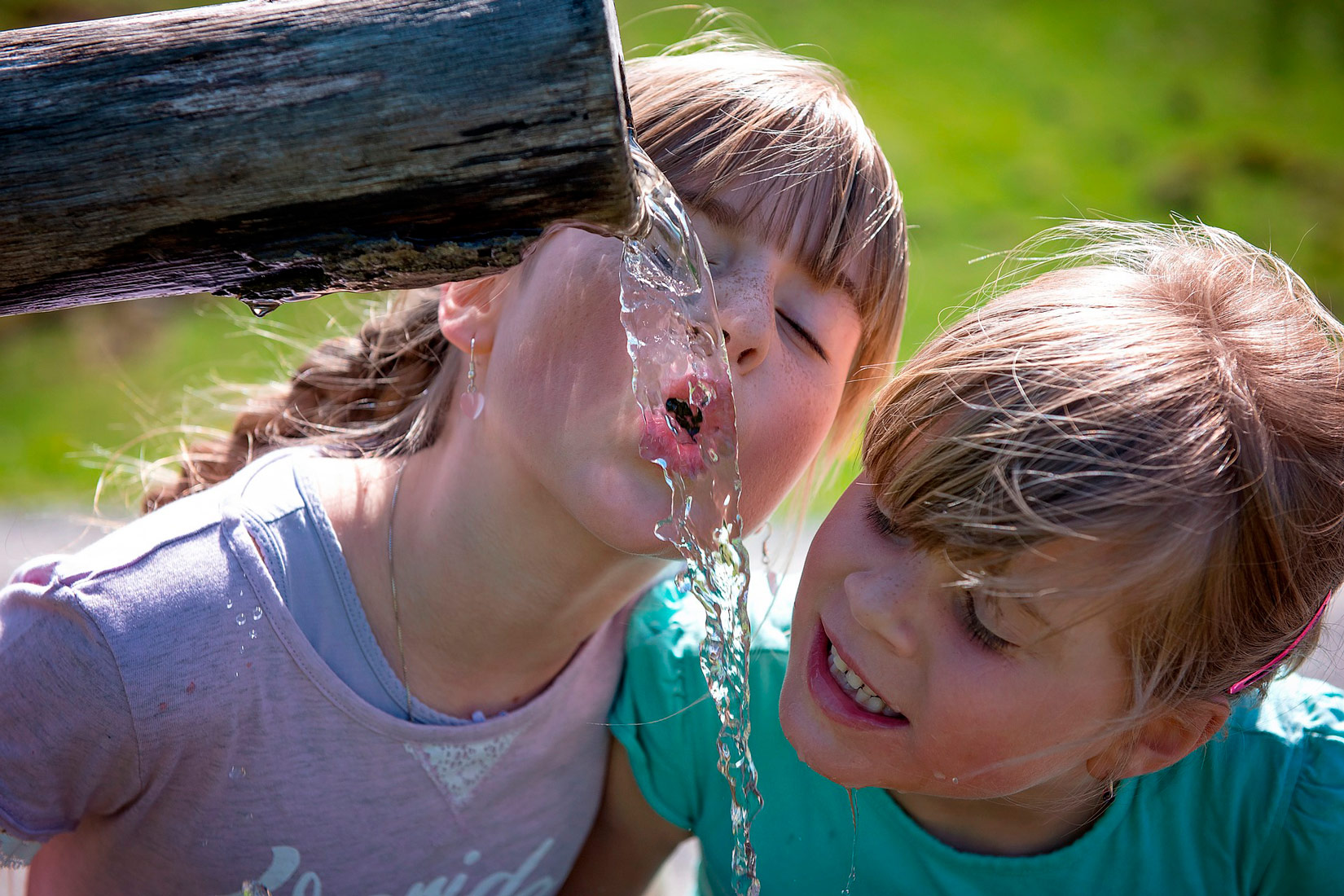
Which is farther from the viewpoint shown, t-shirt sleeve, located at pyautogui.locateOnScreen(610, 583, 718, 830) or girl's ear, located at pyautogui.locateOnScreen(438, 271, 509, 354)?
t-shirt sleeve, located at pyautogui.locateOnScreen(610, 583, 718, 830)

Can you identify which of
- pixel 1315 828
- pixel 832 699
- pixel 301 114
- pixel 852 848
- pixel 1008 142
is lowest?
pixel 1008 142

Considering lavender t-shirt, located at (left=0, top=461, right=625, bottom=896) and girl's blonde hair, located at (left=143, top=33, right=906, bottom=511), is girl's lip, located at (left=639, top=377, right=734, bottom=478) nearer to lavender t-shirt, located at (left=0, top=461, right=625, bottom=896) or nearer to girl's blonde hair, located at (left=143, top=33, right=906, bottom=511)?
girl's blonde hair, located at (left=143, top=33, right=906, bottom=511)

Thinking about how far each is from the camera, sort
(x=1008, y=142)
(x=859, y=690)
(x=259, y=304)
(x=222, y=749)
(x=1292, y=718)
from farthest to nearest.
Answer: (x=1008, y=142) → (x=1292, y=718) → (x=222, y=749) → (x=859, y=690) → (x=259, y=304)

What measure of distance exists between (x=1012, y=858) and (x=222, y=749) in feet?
4.64

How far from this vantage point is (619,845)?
2340 millimetres

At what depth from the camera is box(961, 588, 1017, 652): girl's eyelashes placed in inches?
62.8

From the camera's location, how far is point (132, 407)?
5.61 metres

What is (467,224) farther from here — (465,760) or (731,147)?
(465,760)

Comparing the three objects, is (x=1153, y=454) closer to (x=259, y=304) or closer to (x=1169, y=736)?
(x=1169, y=736)

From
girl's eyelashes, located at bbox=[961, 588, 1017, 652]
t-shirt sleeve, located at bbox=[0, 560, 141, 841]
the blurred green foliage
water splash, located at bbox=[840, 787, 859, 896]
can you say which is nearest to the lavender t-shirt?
t-shirt sleeve, located at bbox=[0, 560, 141, 841]

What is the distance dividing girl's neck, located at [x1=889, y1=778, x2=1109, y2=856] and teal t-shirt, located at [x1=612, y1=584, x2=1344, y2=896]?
0.03 metres

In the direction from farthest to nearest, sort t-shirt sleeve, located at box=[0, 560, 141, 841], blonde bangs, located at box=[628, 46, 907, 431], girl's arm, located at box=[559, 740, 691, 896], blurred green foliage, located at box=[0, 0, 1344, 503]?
blurred green foliage, located at box=[0, 0, 1344, 503]
girl's arm, located at box=[559, 740, 691, 896]
blonde bangs, located at box=[628, 46, 907, 431]
t-shirt sleeve, located at box=[0, 560, 141, 841]

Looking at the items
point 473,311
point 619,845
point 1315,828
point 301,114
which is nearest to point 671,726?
point 619,845

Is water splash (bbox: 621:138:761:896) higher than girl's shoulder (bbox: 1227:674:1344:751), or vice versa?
water splash (bbox: 621:138:761:896)
